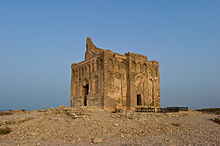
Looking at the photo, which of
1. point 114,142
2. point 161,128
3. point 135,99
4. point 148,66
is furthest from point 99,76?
point 114,142

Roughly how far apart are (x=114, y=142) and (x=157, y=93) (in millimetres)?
22543

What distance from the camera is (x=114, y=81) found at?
24141 mm

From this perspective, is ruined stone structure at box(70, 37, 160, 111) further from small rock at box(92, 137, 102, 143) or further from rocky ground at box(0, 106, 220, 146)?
small rock at box(92, 137, 102, 143)

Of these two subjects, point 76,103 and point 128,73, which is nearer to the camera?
point 128,73

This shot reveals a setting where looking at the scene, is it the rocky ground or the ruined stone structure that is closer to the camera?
the rocky ground

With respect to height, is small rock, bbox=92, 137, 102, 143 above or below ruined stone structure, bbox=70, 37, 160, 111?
below

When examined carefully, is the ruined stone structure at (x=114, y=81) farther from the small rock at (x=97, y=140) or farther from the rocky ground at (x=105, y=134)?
the small rock at (x=97, y=140)

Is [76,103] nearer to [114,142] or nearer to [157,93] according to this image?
[157,93]

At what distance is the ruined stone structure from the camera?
23328 mm

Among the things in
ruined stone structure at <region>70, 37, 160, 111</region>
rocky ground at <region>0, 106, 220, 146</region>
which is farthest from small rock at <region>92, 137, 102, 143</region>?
ruined stone structure at <region>70, 37, 160, 111</region>

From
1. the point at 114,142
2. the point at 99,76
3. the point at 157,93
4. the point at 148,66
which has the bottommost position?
the point at 114,142

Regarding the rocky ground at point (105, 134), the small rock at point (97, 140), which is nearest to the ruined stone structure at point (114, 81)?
the rocky ground at point (105, 134)

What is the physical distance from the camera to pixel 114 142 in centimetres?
882

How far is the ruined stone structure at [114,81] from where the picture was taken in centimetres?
2333
